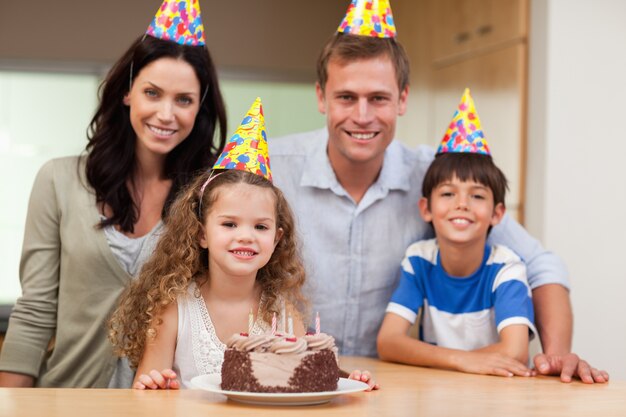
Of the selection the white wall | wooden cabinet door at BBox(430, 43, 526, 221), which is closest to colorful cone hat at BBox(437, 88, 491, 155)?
the white wall

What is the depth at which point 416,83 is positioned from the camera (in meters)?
4.48

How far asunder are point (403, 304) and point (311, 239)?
0.31 meters

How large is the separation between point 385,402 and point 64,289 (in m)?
0.94

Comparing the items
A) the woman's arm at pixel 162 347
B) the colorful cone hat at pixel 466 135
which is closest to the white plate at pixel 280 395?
the woman's arm at pixel 162 347

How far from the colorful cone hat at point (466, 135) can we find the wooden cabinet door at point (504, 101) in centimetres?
117

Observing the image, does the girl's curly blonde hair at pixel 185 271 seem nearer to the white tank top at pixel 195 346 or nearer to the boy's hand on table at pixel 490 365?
the white tank top at pixel 195 346

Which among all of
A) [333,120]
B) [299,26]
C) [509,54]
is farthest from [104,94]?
[299,26]

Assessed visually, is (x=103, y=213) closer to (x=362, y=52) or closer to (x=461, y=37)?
(x=362, y=52)

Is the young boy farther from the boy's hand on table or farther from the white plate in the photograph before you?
the white plate

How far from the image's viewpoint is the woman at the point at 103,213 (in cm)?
205

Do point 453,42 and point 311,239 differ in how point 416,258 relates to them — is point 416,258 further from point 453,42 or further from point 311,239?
point 453,42

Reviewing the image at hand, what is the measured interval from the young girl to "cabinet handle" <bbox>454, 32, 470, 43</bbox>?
2207 mm

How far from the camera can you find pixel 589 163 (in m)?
3.23

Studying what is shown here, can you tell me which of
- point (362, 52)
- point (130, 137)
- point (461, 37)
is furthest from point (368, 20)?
point (461, 37)
